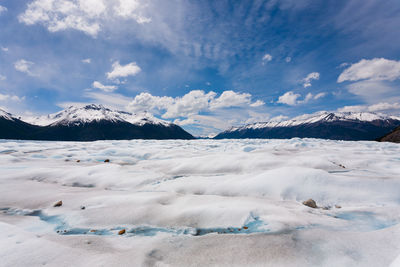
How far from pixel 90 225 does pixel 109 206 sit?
463mm

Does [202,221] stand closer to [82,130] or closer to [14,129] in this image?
[14,129]

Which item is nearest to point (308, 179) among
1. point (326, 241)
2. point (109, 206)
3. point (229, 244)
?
point (326, 241)

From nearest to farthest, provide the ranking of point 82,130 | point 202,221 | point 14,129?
point 202,221, point 14,129, point 82,130

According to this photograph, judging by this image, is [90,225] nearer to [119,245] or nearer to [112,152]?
[119,245]

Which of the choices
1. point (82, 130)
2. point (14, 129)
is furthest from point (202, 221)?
point (82, 130)

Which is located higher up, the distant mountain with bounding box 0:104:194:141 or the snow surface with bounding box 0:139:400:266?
the distant mountain with bounding box 0:104:194:141

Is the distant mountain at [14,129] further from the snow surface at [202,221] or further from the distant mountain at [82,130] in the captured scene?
the snow surface at [202,221]

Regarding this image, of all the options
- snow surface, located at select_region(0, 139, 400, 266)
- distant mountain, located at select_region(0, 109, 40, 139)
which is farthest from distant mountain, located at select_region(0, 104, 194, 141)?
snow surface, located at select_region(0, 139, 400, 266)

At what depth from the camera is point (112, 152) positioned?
852 cm

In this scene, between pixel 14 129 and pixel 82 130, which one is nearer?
pixel 14 129

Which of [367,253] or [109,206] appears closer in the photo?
[367,253]

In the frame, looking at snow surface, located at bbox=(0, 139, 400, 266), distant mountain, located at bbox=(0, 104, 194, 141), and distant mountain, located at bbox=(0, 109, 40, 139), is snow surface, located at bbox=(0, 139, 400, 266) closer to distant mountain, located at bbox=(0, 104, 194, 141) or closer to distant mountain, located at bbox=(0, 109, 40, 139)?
distant mountain, located at bbox=(0, 109, 40, 139)

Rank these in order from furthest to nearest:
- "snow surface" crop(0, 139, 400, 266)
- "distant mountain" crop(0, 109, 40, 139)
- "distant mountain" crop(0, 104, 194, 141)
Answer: "distant mountain" crop(0, 104, 194, 141)
"distant mountain" crop(0, 109, 40, 139)
"snow surface" crop(0, 139, 400, 266)

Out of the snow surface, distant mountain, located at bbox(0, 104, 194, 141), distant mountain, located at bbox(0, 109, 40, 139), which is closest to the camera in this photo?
the snow surface
